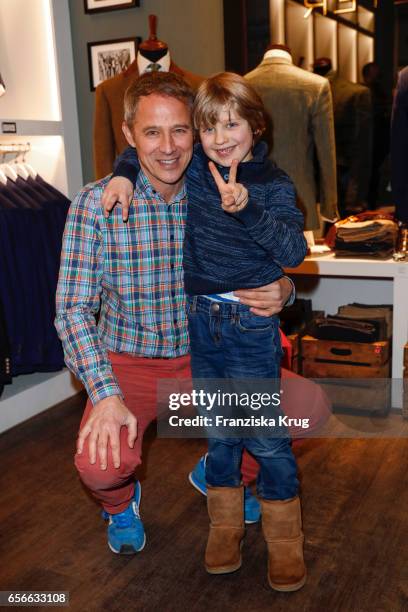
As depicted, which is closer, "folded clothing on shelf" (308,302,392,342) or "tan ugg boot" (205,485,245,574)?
"tan ugg boot" (205,485,245,574)

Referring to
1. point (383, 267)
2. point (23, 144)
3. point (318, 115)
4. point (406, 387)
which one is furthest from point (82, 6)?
point (406, 387)

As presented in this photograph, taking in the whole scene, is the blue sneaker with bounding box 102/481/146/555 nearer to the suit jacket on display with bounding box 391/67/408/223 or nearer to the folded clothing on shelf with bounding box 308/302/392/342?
the folded clothing on shelf with bounding box 308/302/392/342

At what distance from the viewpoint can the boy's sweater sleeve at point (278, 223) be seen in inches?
64.9

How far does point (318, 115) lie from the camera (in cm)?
334

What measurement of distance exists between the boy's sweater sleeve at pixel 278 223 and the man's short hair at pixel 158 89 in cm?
40

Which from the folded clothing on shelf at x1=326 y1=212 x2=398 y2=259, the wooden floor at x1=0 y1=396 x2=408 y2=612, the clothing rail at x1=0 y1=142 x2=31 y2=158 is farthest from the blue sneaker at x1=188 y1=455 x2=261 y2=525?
the clothing rail at x1=0 y1=142 x2=31 y2=158

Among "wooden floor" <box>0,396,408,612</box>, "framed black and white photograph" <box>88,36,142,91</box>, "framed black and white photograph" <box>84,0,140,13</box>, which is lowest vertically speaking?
"wooden floor" <box>0,396,408,612</box>

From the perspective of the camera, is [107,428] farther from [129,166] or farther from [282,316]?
[282,316]

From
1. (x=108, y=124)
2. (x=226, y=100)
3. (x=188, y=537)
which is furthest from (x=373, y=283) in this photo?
(x=226, y=100)

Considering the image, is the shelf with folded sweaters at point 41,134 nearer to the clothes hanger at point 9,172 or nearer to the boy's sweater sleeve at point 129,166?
the clothes hanger at point 9,172

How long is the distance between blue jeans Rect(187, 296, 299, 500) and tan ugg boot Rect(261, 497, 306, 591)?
0.12 ft

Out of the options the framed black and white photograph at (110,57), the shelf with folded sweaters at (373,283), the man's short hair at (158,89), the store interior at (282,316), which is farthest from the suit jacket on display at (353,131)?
the man's short hair at (158,89)

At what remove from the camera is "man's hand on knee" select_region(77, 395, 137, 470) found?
186cm

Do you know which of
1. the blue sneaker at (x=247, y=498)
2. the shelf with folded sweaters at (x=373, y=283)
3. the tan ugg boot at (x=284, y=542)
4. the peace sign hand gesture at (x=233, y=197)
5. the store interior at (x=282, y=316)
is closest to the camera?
the peace sign hand gesture at (x=233, y=197)
